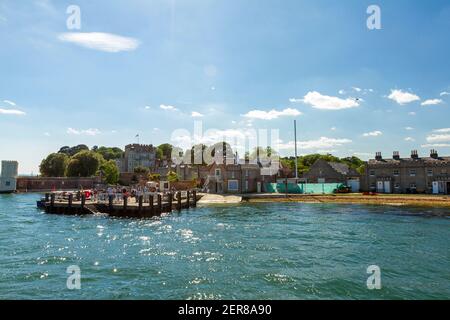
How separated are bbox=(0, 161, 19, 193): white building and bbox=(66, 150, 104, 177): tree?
17.0 metres

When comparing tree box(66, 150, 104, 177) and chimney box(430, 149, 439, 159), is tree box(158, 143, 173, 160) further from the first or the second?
chimney box(430, 149, 439, 159)

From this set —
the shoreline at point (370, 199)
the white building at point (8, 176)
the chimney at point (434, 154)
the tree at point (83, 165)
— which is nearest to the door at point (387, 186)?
the chimney at point (434, 154)

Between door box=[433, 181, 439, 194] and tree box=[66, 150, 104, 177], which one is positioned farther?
tree box=[66, 150, 104, 177]

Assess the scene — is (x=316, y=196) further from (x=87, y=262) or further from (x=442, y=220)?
(x=87, y=262)

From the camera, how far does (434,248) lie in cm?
1941

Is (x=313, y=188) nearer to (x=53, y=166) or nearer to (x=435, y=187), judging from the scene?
(x=435, y=187)

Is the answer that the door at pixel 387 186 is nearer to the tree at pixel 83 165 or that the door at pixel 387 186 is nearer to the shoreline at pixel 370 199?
the shoreline at pixel 370 199

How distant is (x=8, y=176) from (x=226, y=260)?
95.2 meters

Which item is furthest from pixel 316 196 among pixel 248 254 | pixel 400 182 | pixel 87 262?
pixel 87 262

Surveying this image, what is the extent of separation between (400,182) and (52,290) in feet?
209

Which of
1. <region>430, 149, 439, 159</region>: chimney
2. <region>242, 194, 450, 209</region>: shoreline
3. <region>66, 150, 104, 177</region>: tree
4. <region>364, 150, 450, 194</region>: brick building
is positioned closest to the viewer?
<region>242, 194, 450, 209</region>: shoreline

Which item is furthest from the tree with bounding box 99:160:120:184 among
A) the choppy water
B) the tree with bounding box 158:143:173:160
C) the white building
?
the choppy water

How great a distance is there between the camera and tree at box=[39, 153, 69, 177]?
11382 centimetres

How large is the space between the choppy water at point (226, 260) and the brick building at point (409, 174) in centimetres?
3511
